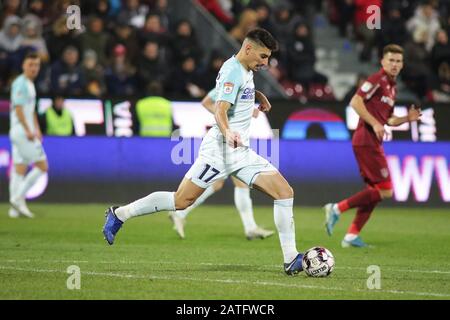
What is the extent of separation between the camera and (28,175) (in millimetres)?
16688

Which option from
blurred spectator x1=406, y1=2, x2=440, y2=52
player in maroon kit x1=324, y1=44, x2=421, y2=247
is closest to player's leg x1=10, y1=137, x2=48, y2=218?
player in maroon kit x1=324, y1=44, x2=421, y2=247

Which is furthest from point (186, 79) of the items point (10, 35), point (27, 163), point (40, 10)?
point (27, 163)

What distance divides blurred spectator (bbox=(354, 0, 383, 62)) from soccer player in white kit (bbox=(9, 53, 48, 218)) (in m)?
9.31

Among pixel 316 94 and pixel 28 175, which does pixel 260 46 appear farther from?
pixel 316 94

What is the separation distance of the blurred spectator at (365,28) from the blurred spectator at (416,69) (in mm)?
888

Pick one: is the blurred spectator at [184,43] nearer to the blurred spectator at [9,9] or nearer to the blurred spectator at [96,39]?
the blurred spectator at [96,39]

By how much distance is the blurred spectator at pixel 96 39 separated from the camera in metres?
20.8

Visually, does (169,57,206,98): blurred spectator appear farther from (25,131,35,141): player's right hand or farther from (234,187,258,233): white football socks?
(234,187,258,233): white football socks

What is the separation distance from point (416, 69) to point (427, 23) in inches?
68.6

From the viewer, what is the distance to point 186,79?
20.6 meters

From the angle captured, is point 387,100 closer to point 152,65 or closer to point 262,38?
point 262,38

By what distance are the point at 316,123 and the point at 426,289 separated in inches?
398

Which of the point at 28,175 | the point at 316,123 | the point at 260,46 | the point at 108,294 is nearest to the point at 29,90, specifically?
the point at 28,175

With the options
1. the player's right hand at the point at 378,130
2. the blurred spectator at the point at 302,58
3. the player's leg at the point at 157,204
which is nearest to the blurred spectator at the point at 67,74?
the blurred spectator at the point at 302,58
